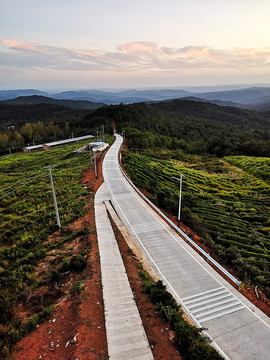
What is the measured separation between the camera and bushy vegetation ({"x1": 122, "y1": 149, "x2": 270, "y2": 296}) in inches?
722

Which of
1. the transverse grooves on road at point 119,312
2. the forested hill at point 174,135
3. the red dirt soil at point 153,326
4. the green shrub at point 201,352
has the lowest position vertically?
the red dirt soil at point 153,326

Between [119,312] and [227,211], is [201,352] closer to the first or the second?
[119,312]

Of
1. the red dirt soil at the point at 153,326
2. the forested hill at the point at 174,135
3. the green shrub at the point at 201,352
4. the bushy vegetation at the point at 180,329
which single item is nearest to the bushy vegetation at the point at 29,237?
the red dirt soil at the point at 153,326

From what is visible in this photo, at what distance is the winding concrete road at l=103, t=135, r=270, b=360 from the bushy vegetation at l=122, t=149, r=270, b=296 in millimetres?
3014

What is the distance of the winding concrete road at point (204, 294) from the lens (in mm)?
Result: 10867

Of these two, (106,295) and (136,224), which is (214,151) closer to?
(136,224)

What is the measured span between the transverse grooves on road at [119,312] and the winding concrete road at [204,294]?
2.69 meters

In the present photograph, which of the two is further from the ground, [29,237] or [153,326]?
[29,237]

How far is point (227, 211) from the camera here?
99.4 ft

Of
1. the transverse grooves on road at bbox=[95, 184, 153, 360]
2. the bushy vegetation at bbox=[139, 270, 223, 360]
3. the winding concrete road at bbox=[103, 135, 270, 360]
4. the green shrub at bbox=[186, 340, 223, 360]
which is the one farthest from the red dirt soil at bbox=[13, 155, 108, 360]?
the winding concrete road at bbox=[103, 135, 270, 360]

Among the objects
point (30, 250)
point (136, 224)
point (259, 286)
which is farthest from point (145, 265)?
point (30, 250)

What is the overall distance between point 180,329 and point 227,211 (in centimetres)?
2252

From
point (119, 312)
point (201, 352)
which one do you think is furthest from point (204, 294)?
point (119, 312)

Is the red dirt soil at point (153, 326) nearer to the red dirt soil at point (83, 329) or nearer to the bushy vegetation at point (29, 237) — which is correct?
the red dirt soil at point (83, 329)
